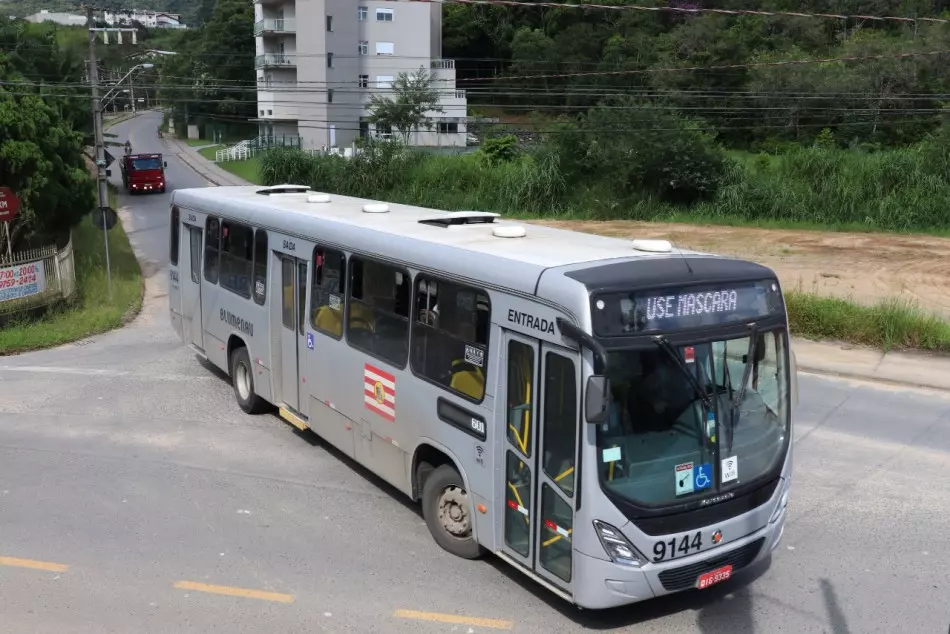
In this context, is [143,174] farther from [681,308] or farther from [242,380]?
[681,308]

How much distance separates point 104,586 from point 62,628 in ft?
2.08

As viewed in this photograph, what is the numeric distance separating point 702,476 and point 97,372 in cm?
1100

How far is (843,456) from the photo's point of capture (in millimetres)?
10008

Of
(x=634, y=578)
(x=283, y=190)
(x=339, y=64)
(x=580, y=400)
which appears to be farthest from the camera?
(x=339, y=64)

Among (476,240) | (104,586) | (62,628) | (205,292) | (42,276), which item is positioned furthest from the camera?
(42,276)

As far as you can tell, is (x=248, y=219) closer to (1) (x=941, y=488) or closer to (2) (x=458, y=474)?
(2) (x=458, y=474)

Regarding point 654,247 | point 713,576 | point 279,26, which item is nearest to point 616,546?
point 713,576

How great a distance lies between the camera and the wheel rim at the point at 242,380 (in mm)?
11375

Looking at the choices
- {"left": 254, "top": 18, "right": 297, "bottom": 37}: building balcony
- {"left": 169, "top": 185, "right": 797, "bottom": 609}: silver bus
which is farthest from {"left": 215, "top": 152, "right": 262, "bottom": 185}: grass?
{"left": 169, "top": 185, "right": 797, "bottom": 609}: silver bus

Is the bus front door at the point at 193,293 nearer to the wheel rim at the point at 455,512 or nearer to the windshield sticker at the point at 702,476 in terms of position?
the wheel rim at the point at 455,512

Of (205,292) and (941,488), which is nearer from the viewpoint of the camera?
(941,488)

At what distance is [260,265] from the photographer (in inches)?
417

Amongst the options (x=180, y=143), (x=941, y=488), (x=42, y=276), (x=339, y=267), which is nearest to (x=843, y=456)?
(x=941, y=488)

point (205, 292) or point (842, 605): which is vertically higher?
point (205, 292)
